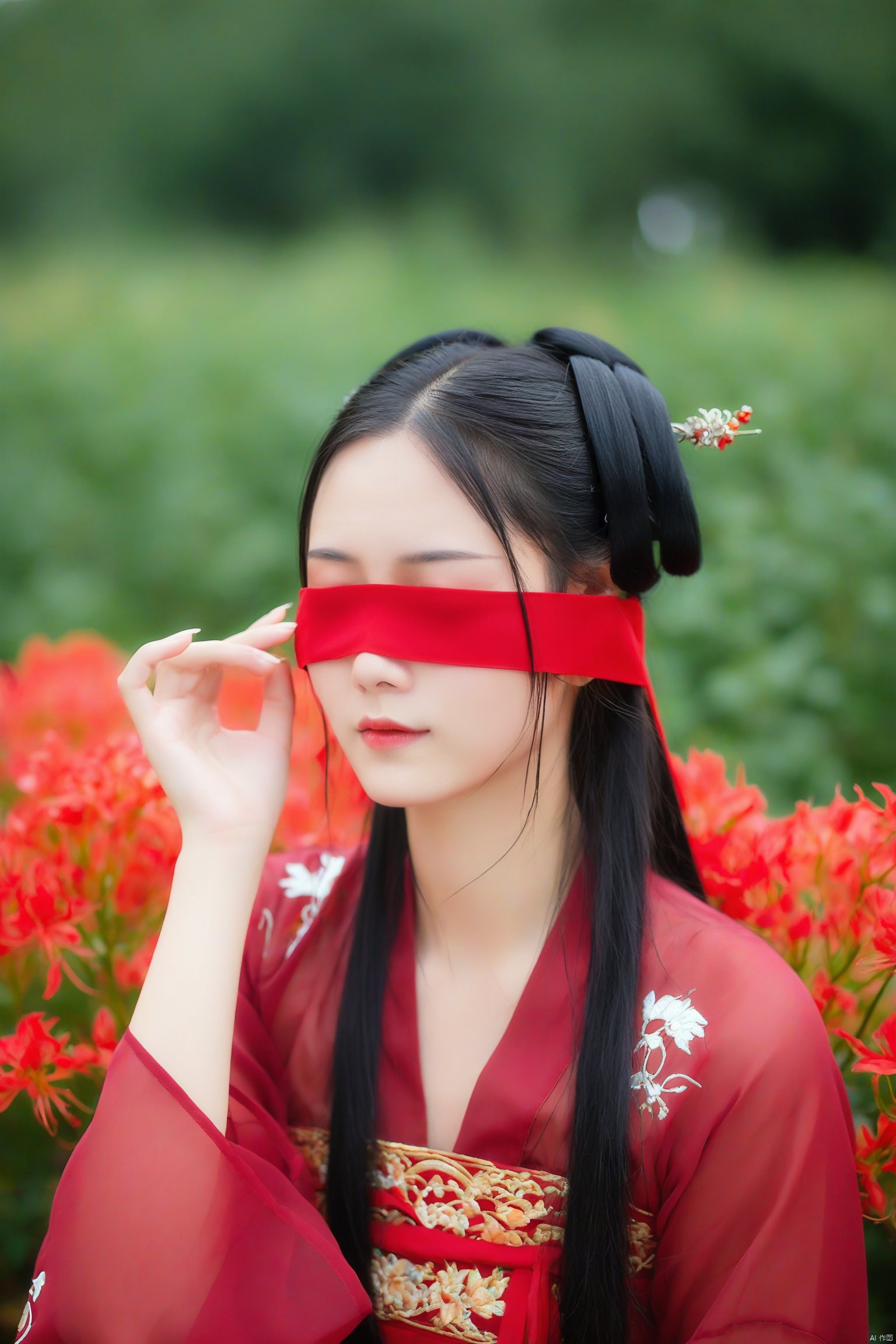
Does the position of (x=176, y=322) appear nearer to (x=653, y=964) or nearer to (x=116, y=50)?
(x=653, y=964)

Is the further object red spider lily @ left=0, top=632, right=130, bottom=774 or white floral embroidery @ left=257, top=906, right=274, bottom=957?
red spider lily @ left=0, top=632, right=130, bottom=774

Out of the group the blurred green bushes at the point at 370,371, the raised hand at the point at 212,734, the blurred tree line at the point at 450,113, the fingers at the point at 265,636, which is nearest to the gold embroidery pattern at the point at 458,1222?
the raised hand at the point at 212,734

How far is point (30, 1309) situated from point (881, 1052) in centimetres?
120

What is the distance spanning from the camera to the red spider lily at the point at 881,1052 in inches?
52.7

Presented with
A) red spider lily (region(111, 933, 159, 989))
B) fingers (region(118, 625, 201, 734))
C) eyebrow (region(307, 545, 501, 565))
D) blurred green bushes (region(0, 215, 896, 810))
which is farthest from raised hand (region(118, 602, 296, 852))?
blurred green bushes (region(0, 215, 896, 810))

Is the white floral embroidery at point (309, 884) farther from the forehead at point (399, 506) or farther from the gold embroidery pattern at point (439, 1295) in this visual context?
the forehead at point (399, 506)

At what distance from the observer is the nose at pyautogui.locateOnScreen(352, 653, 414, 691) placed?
1.32 metres

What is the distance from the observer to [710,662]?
10.7 ft

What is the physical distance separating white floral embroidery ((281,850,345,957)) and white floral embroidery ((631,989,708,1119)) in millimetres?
612

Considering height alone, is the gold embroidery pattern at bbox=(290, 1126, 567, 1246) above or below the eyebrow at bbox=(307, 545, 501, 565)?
below

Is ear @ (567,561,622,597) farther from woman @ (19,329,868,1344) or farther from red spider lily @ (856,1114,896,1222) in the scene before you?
red spider lily @ (856,1114,896,1222)

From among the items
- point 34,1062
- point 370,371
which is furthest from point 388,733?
point 370,371

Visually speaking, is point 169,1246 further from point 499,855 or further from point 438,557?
point 438,557

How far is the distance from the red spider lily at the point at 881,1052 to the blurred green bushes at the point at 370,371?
1636mm
